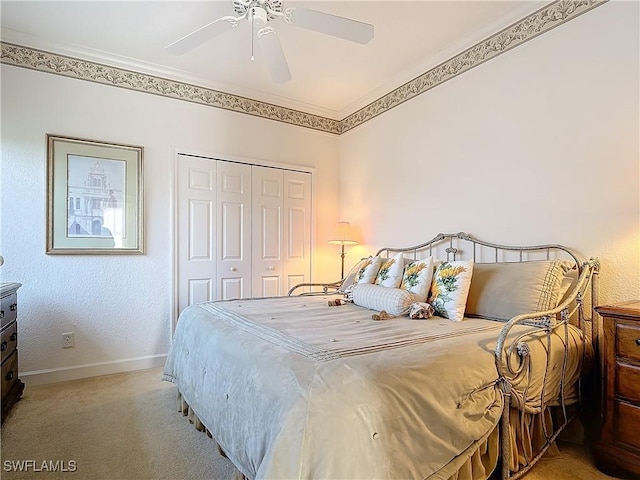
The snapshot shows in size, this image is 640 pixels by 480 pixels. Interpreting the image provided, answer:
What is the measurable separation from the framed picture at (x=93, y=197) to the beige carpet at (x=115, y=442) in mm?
1177

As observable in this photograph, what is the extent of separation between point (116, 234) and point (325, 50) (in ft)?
7.80

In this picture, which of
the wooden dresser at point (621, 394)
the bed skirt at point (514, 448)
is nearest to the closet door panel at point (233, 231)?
the bed skirt at point (514, 448)

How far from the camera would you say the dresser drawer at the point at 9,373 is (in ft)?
7.42

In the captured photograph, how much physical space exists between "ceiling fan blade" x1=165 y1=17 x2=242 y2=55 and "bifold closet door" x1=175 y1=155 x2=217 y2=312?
1.41 metres

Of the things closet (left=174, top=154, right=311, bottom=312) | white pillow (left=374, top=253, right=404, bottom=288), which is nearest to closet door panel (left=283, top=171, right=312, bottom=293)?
closet (left=174, top=154, right=311, bottom=312)

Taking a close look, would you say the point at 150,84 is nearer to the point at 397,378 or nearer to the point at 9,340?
the point at 9,340

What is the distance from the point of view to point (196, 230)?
140 inches

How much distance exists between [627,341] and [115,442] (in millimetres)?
2611

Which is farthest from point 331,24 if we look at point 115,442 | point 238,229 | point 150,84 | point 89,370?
point 89,370

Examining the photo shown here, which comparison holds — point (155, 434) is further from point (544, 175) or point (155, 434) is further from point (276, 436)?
point (544, 175)

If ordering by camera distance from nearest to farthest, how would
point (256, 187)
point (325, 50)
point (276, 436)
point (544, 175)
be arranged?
point (276, 436) → point (544, 175) → point (325, 50) → point (256, 187)

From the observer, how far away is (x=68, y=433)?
Answer: 82.7 inches

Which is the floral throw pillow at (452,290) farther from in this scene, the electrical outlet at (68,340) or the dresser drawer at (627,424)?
the electrical outlet at (68,340)

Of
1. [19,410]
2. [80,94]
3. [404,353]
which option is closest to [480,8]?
[404,353]
